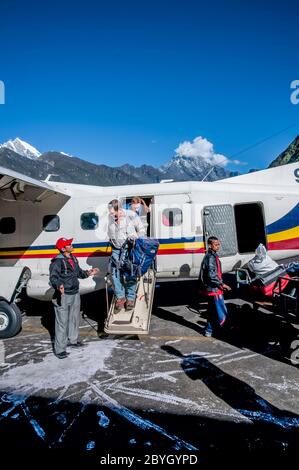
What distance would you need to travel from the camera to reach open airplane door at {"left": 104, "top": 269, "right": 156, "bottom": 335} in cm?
650

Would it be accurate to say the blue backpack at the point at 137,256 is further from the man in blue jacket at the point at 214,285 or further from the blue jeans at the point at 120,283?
the man in blue jacket at the point at 214,285

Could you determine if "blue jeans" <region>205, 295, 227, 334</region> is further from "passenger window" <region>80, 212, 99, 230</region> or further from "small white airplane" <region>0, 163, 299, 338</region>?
"passenger window" <region>80, 212, 99, 230</region>

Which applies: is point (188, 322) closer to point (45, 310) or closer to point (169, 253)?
point (169, 253)

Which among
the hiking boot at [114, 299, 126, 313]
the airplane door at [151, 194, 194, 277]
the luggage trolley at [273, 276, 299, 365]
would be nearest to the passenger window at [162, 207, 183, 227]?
the airplane door at [151, 194, 194, 277]

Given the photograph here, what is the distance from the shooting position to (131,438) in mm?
3695

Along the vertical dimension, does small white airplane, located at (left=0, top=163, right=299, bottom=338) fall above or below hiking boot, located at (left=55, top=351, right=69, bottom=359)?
above

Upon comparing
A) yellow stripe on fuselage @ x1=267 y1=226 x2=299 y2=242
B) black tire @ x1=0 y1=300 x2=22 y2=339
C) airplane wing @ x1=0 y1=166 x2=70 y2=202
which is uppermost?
airplane wing @ x1=0 y1=166 x2=70 y2=202

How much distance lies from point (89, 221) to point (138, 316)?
303 centimetres

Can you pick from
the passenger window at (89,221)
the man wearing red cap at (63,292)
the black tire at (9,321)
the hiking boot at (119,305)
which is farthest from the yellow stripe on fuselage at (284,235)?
the black tire at (9,321)

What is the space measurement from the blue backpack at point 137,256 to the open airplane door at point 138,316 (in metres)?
0.69

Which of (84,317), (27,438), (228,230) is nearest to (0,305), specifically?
(84,317)

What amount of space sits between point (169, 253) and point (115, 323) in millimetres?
2340

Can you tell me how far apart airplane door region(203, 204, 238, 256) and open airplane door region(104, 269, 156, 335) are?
192 centimetres

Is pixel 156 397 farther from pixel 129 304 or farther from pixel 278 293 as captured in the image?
pixel 278 293
